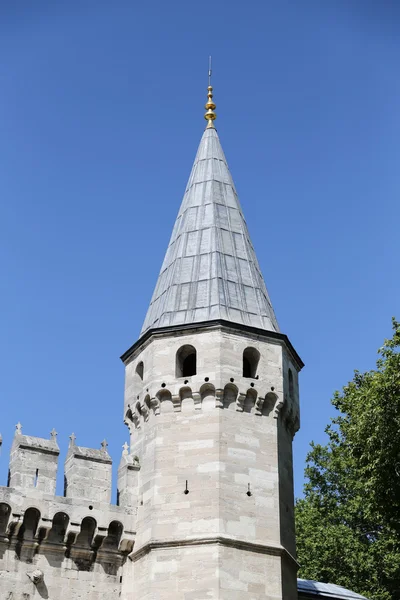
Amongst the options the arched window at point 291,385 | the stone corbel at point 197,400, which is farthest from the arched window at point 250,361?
the stone corbel at point 197,400

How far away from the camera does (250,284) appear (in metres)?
26.9

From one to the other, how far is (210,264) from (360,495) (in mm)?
16603

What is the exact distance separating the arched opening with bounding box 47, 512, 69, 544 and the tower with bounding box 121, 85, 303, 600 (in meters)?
1.64

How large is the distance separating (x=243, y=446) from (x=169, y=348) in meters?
2.97

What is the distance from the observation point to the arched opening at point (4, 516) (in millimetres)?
22609

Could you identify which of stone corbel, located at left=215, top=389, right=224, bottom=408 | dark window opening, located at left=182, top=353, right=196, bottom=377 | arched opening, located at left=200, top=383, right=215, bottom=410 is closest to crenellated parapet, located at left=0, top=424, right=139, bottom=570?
arched opening, located at left=200, top=383, right=215, bottom=410

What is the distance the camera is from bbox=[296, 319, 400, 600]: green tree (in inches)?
1073

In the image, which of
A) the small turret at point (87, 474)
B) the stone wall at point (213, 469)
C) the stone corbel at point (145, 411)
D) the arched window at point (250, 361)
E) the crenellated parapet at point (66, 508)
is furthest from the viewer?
the arched window at point (250, 361)

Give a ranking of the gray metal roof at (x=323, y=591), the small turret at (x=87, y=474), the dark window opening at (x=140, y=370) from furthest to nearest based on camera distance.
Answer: the gray metal roof at (x=323, y=591)
the dark window opening at (x=140, y=370)
the small turret at (x=87, y=474)

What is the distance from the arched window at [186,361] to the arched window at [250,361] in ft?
4.04

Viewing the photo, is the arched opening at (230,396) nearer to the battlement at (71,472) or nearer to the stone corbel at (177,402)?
the stone corbel at (177,402)

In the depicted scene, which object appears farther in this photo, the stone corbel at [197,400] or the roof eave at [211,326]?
the roof eave at [211,326]

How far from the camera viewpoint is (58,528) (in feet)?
76.6

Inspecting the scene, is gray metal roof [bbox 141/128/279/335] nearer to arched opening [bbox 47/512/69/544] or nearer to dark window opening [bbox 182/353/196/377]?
dark window opening [bbox 182/353/196/377]
